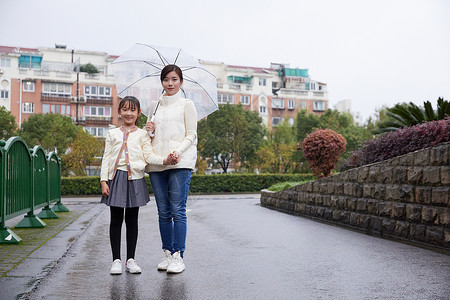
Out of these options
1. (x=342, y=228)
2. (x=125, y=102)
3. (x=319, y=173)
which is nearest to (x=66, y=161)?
(x=319, y=173)

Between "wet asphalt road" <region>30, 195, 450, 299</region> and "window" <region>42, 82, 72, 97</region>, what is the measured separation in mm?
54953

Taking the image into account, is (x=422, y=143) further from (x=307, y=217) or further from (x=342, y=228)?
(x=307, y=217)

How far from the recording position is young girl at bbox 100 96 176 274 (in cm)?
479

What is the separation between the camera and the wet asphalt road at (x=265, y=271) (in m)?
4.04

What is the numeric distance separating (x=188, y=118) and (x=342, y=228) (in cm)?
494

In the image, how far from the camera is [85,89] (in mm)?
59969

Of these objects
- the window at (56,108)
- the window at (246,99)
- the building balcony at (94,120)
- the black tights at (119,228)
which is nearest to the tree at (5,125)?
the window at (56,108)

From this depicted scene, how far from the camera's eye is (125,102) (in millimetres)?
5008

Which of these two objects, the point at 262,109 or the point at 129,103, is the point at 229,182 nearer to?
the point at 129,103

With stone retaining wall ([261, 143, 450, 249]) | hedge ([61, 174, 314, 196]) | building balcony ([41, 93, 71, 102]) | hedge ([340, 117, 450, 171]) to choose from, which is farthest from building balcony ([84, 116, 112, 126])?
stone retaining wall ([261, 143, 450, 249])

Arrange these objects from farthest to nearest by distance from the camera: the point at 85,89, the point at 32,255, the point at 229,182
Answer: the point at 85,89 < the point at 229,182 < the point at 32,255

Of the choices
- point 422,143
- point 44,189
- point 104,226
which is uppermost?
point 422,143

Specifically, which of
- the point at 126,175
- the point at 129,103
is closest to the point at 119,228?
the point at 126,175

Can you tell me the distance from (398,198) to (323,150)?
26.2 ft
